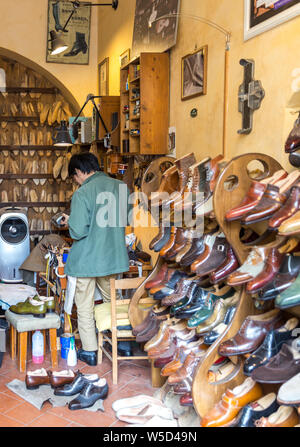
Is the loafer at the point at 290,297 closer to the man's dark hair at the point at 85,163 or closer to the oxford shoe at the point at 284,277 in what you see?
the oxford shoe at the point at 284,277

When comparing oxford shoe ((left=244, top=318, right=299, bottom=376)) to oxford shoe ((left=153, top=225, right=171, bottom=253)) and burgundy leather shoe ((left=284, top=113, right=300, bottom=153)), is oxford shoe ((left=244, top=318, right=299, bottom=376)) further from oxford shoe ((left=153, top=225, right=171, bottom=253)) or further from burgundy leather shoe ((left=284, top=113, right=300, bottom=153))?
oxford shoe ((left=153, top=225, right=171, bottom=253))

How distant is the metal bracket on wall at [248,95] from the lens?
2678 mm

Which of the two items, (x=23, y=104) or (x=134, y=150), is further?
(x=23, y=104)

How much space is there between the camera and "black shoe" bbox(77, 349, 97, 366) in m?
3.78

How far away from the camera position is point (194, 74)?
3.52 metres

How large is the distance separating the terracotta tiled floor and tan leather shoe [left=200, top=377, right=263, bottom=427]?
2.91ft

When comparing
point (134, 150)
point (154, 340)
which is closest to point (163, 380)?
point (154, 340)

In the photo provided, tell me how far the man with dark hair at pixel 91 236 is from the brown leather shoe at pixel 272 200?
1960mm

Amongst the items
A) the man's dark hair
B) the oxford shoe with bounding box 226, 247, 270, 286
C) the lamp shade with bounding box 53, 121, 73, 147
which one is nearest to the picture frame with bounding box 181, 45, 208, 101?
the man's dark hair

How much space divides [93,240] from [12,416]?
1.41 m

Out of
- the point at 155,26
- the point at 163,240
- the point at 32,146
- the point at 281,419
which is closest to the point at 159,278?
the point at 163,240

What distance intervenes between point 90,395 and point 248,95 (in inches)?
86.0

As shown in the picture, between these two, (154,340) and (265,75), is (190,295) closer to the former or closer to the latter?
(154,340)

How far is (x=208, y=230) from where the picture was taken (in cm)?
262
